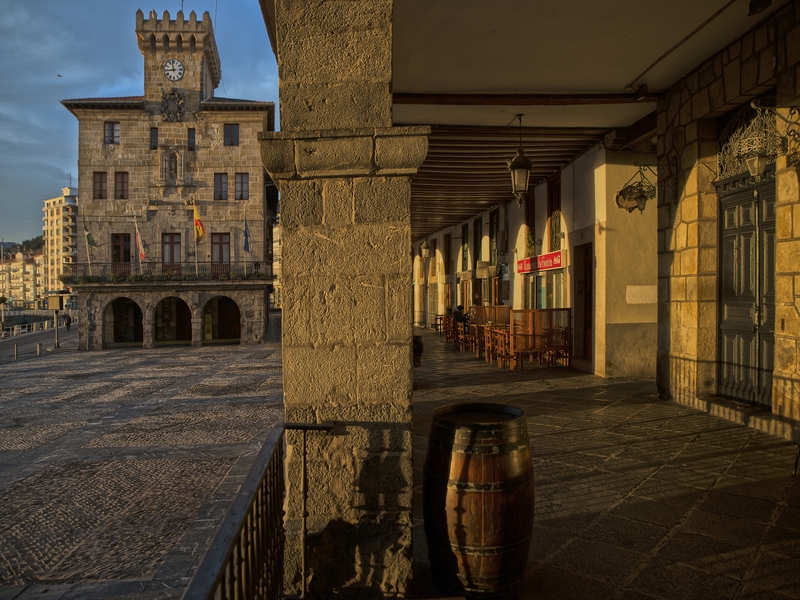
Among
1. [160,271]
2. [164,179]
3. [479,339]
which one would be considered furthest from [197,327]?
[479,339]

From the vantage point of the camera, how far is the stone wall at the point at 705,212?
5055 millimetres

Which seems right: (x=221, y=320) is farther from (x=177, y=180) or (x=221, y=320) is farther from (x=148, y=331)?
(x=177, y=180)

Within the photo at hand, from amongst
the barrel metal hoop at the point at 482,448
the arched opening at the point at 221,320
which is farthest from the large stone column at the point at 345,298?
the arched opening at the point at 221,320

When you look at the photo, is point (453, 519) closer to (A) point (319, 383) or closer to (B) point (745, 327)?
(A) point (319, 383)

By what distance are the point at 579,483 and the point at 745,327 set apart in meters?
3.33

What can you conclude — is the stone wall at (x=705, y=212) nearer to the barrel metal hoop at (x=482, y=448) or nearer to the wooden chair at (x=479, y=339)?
the barrel metal hoop at (x=482, y=448)

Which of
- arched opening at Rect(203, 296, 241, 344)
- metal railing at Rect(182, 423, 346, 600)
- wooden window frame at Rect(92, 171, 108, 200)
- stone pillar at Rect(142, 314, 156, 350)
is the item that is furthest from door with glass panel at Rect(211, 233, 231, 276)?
metal railing at Rect(182, 423, 346, 600)

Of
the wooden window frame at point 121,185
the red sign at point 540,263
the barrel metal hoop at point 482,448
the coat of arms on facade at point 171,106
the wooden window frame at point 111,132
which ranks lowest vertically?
the barrel metal hoop at point 482,448

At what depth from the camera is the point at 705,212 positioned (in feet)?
21.4

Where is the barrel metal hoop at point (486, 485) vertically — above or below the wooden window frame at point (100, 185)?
below

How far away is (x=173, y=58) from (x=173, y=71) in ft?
2.26

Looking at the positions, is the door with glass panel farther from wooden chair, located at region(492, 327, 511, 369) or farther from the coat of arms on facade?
wooden chair, located at region(492, 327, 511, 369)

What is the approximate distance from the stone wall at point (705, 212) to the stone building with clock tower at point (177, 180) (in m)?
19.8

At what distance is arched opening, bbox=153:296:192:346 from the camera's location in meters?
26.6
